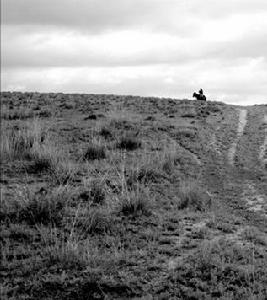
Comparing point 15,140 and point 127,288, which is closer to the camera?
point 127,288

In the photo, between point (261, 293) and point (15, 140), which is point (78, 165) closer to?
point (15, 140)

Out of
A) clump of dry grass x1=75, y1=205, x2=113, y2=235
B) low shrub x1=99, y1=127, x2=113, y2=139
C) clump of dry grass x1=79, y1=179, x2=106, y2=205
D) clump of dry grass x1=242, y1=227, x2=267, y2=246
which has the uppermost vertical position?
low shrub x1=99, y1=127, x2=113, y2=139

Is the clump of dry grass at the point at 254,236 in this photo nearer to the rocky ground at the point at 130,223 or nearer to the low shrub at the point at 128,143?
the rocky ground at the point at 130,223

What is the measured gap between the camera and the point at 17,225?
24.2 feet

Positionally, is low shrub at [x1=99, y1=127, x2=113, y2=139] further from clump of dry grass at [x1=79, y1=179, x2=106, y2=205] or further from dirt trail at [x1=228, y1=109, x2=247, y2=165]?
clump of dry grass at [x1=79, y1=179, x2=106, y2=205]

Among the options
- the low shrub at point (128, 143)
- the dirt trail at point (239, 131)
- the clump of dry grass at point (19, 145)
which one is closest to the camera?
the clump of dry grass at point (19, 145)

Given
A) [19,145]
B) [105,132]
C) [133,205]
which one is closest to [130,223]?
[133,205]

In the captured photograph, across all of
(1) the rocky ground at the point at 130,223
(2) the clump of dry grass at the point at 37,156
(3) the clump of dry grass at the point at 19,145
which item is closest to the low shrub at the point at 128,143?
(1) the rocky ground at the point at 130,223

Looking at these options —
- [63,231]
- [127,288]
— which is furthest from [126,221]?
[127,288]

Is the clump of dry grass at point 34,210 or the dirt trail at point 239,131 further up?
the dirt trail at point 239,131

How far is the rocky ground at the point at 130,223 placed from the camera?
5.92 m

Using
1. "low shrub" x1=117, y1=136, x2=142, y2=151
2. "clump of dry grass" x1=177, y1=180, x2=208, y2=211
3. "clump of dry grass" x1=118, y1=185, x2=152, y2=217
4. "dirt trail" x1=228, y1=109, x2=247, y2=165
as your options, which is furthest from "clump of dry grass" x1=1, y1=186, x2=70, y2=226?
"dirt trail" x1=228, y1=109, x2=247, y2=165

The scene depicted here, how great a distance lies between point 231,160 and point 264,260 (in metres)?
7.99

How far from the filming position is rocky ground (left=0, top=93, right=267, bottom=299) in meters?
5.92
